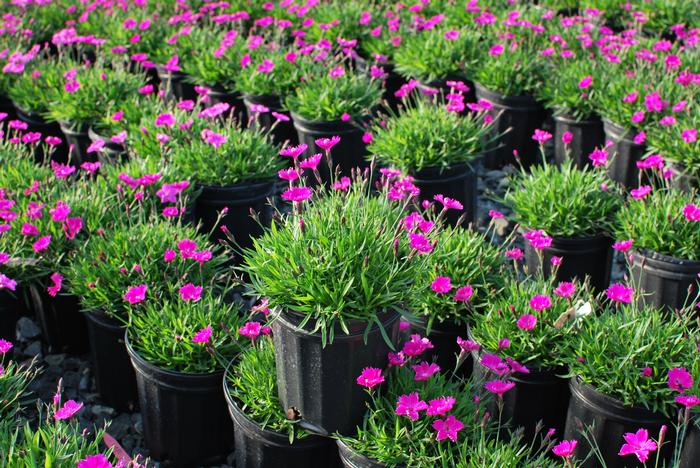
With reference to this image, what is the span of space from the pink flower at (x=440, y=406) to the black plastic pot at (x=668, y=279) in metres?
1.54

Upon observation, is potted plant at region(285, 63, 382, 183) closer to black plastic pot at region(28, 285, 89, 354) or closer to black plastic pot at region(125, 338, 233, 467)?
black plastic pot at region(28, 285, 89, 354)

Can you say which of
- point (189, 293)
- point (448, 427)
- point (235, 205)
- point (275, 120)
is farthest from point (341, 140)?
point (448, 427)

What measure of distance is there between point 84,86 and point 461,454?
13.4ft

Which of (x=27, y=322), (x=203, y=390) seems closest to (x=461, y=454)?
(x=203, y=390)

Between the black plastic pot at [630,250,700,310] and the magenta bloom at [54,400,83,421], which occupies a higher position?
the magenta bloom at [54,400,83,421]

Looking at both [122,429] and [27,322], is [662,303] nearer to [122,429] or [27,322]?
[122,429]

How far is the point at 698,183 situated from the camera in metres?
4.62

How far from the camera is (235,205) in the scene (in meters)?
4.56

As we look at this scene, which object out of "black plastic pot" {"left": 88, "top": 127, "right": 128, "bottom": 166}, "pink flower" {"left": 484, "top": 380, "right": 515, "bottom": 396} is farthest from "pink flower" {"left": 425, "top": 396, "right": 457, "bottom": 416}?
"black plastic pot" {"left": 88, "top": 127, "right": 128, "bottom": 166}

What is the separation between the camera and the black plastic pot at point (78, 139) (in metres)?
5.70

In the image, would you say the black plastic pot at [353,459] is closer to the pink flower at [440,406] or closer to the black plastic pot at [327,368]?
the black plastic pot at [327,368]

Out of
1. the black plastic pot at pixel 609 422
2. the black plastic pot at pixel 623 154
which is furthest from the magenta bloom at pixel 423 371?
the black plastic pot at pixel 623 154

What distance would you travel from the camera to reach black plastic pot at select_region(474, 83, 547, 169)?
5.80 meters

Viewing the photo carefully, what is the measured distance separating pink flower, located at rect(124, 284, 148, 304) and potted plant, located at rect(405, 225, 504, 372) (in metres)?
1.13
